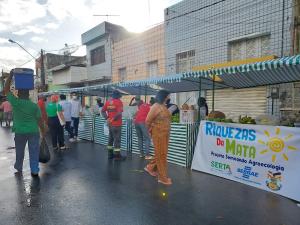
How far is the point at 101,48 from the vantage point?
68.6ft

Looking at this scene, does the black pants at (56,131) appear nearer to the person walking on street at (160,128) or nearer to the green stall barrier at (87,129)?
the green stall barrier at (87,129)

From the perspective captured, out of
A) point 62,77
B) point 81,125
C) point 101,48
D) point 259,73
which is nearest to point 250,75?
point 259,73

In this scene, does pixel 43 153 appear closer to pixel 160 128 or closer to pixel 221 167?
pixel 160 128

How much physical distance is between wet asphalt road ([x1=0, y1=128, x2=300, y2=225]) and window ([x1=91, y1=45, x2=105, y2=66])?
1510cm

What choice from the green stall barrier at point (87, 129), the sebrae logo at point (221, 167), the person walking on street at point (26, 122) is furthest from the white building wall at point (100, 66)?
the sebrae logo at point (221, 167)

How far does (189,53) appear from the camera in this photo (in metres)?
13.2

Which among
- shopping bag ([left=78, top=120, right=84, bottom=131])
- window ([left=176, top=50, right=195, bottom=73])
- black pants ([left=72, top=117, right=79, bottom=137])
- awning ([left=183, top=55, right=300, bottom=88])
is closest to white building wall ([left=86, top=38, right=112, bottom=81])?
window ([left=176, top=50, right=195, bottom=73])

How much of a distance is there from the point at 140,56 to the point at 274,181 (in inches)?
501

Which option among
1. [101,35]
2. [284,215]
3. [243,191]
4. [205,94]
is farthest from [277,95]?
[101,35]

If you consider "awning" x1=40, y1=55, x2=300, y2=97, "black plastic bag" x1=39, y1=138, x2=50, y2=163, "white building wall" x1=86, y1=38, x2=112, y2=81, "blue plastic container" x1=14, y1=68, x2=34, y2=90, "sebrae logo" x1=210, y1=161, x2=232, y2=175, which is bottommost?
"sebrae logo" x1=210, y1=161, x2=232, y2=175

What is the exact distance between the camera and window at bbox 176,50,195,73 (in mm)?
13078

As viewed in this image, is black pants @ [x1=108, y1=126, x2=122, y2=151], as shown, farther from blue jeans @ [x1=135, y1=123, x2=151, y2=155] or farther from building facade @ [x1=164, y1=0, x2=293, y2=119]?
building facade @ [x1=164, y1=0, x2=293, y2=119]

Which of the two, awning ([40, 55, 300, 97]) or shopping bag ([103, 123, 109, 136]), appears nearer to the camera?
awning ([40, 55, 300, 97])

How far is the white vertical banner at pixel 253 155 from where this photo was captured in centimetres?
476
